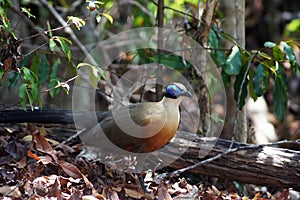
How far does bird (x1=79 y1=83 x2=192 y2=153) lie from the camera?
4.25 meters

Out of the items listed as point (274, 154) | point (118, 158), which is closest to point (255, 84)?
point (274, 154)

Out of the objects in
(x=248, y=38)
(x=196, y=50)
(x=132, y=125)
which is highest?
(x=248, y=38)

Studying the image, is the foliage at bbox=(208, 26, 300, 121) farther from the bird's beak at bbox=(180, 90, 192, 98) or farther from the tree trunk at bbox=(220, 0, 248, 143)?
the bird's beak at bbox=(180, 90, 192, 98)

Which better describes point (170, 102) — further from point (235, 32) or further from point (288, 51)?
point (235, 32)

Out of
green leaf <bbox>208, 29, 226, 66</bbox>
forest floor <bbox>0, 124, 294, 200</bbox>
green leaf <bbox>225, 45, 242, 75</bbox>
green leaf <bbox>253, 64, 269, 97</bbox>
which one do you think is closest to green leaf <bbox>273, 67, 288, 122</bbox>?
green leaf <bbox>253, 64, 269, 97</bbox>

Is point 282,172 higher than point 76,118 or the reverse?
the reverse

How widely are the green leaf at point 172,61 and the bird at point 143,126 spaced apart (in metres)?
0.54

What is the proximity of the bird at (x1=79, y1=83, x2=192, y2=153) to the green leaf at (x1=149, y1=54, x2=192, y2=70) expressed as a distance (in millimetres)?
538

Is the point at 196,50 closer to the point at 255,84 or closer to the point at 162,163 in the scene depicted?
the point at 255,84

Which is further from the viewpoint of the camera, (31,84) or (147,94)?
(147,94)

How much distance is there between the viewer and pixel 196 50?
5.10 m

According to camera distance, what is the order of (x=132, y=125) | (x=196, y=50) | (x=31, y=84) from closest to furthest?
(x=31, y=84) → (x=132, y=125) → (x=196, y=50)

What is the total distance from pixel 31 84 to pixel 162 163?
1.46 m

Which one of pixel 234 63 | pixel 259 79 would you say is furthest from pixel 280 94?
pixel 234 63
